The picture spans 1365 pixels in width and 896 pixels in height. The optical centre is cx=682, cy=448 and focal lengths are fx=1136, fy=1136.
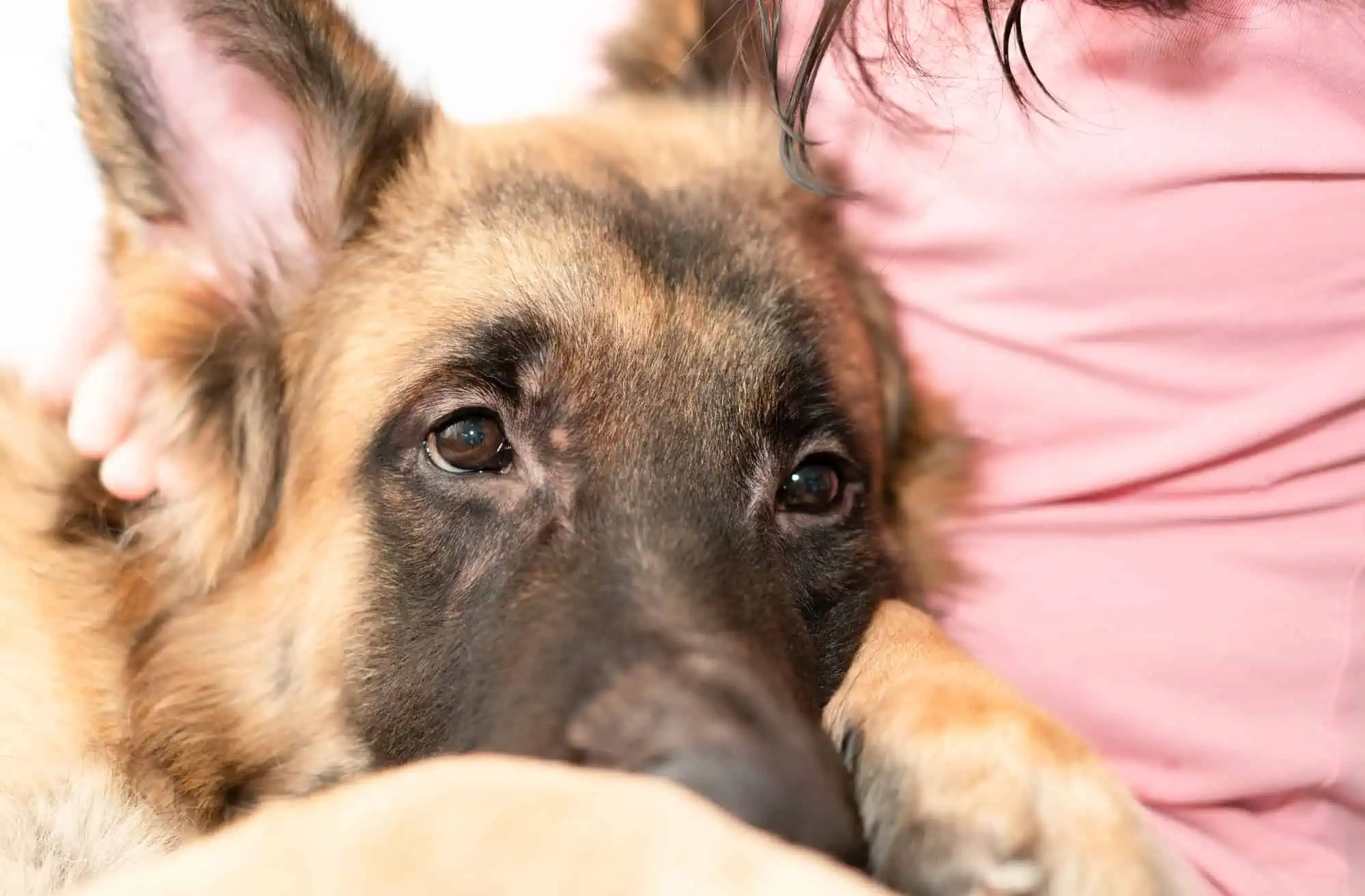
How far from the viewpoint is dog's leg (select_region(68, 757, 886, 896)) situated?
73cm

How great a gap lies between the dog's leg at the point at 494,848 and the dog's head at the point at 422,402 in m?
0.34

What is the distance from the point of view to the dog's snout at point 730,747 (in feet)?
3.13

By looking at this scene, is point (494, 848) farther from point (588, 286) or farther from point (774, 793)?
point (588, 286)

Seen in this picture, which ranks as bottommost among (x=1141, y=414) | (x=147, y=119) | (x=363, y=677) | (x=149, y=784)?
(x=149, y=784)

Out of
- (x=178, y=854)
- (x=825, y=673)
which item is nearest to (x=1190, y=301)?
(x=825, y=673)

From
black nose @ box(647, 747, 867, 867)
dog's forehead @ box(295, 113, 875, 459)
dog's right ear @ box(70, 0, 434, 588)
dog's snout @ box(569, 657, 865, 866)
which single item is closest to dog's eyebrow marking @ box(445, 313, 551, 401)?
dog's forehead @ box(295, 113, 875, 459)

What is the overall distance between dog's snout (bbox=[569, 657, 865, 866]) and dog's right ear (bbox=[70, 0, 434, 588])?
660mm

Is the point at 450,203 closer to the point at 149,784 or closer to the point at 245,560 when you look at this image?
the point at 245,560

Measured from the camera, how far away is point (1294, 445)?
1.34 metres

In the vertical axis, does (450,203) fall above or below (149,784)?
above

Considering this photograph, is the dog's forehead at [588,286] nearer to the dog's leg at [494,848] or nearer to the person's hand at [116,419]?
the person's hand at [116,419]

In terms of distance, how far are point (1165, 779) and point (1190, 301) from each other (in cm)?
56

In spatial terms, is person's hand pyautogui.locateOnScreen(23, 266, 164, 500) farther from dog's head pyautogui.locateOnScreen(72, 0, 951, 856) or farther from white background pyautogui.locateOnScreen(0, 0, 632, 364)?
white background pyautogui.locateOnScreen(0, 0, 632, 364)

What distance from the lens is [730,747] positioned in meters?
0.98
